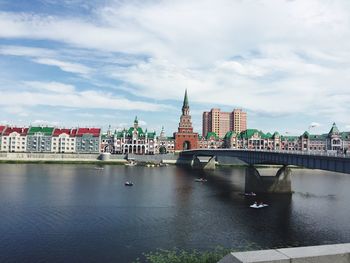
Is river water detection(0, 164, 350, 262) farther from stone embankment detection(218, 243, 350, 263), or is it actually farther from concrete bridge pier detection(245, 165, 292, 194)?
stone embankment detection(218, 243, 350, 263)

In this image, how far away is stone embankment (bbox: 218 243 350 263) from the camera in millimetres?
12109

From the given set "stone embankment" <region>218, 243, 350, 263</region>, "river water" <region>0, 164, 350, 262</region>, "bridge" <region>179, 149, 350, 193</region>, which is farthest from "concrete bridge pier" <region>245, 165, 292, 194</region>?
"stone embankment" <region>218, 243, 350, 263</region>

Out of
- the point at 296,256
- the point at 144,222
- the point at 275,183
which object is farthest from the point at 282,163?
the point at 296,256

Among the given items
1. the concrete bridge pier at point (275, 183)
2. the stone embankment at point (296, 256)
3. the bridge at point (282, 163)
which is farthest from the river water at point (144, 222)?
the stone embankment at point (296, 256)

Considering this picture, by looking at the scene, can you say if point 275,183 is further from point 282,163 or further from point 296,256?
point 296,256

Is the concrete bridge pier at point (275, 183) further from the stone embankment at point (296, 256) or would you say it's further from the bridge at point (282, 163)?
the stone embankment at point (296, 256)

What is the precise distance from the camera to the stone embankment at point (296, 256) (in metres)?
12.1

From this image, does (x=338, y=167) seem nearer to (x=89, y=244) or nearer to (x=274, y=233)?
(x=274, y=233)

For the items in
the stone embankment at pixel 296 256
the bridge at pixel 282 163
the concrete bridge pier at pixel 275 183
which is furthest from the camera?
the concrete bridge pier at pixel 275 183

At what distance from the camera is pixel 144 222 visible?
186 feet

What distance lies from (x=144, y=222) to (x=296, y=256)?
46514 millimetres

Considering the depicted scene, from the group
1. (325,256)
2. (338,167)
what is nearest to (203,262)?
(325,256)

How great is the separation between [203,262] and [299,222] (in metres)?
42.1

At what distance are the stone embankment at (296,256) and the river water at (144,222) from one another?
2954cm
